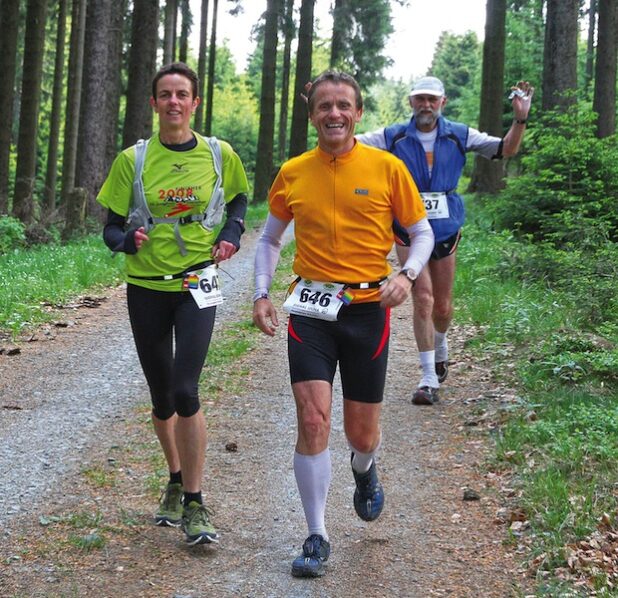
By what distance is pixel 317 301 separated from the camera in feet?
14.5

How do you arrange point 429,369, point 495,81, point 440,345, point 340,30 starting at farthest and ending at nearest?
point 340,30 → point 495,81 → point 440,345 → point 429,369

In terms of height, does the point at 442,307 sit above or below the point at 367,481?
above

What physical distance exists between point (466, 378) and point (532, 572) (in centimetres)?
400

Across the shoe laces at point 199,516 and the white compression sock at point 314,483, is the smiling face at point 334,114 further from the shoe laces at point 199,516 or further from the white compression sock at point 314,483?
the shoe laces at point 199,516

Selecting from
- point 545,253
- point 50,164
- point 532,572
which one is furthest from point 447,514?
point 50,164

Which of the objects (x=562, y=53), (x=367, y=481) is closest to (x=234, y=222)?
(x=367, y=481)

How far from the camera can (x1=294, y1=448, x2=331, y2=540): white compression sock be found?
440 cm

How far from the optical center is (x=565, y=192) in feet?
38.9

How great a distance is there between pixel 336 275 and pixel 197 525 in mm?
1408

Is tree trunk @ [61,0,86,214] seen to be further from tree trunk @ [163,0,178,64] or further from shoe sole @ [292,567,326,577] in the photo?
shoe sole @ [292,567,326,577]

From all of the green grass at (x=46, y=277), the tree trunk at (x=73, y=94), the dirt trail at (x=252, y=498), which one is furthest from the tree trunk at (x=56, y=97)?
the dirt trail at (x=252, y=498)

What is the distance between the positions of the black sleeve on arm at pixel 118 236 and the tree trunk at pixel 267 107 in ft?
77.0

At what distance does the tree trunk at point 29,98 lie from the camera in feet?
64.0

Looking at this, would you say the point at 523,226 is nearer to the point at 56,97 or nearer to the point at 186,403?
the point at 186,403
